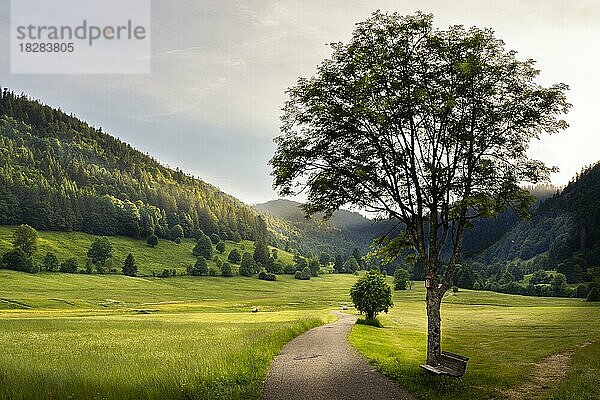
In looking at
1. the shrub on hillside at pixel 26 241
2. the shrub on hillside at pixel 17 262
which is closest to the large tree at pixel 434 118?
the shrub on hillside at pixel 17 262

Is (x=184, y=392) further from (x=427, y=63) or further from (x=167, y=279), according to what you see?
(x=167, y=279)

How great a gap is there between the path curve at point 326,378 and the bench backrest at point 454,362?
304 centimetres

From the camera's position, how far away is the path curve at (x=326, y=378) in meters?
19.4

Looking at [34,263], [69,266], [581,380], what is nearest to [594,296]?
[581,380]

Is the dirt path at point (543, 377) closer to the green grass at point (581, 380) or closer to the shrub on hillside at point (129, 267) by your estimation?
the green grass at point (581, 380)

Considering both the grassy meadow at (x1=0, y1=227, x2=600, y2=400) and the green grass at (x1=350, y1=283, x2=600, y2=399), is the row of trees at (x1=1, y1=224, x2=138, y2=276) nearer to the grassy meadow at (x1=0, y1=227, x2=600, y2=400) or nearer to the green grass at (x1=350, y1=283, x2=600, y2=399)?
the grassy meadow at (x1=0, y1=227, x2=600, y2=400)

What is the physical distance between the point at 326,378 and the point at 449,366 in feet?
19.2

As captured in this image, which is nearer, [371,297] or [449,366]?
[449,366]

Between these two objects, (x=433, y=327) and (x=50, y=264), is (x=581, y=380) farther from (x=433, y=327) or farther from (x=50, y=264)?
(x=50, y=264)

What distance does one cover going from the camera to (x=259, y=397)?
18.8m

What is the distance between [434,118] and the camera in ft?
79.4

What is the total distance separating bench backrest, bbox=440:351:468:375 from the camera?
22.0 metres

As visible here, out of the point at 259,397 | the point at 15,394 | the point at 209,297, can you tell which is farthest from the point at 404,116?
the point at 209,297

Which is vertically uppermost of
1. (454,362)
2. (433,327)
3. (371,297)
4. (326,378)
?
(433,327)
